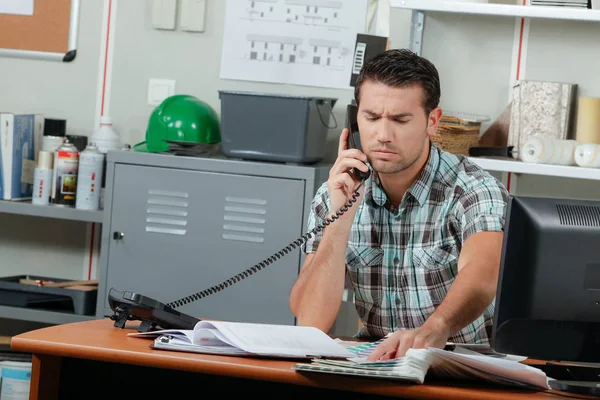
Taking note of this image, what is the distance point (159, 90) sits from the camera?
11.6 feet

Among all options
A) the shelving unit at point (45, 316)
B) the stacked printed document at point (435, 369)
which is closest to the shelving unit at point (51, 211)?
the shelving unit at point (45, 316)

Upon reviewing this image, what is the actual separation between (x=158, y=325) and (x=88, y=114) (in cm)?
204

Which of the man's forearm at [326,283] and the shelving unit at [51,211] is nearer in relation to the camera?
the man's forearm at [326,283]

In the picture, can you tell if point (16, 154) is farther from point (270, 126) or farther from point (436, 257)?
point (436, 257)

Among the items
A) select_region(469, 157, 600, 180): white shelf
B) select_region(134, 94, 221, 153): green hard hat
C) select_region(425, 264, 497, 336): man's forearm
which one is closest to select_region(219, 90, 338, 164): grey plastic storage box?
select_region(134, 94, 221, 153): green hard hat

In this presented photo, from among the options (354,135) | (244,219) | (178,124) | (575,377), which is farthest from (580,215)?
(178,124)

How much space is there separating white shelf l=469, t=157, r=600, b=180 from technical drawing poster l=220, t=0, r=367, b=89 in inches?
27.4

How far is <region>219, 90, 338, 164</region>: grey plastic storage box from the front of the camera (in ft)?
9.95

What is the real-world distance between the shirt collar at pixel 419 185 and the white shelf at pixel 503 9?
79 centimetres

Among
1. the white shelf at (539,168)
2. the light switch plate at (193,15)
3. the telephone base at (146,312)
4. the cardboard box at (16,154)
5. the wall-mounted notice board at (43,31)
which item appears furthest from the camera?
the wall-mounted notice board at (43,31)

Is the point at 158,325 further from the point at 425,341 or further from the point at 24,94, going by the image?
the point at 24,94

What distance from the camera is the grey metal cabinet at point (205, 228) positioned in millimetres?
3000

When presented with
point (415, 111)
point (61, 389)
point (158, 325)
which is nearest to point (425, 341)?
point (158, 325)

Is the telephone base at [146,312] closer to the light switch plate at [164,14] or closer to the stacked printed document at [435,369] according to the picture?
the stacked printed document at [435,369]
